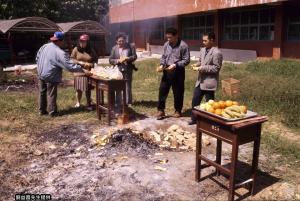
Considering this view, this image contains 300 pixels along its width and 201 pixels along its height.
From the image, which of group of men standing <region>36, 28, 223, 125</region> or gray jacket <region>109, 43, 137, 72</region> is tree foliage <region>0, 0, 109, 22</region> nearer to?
group of men standing <region>36, 28, 223, 125</region>

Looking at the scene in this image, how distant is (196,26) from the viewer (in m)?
23.4

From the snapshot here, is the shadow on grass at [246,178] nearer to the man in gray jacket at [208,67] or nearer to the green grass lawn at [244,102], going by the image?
the green grass lawn at [244,102]

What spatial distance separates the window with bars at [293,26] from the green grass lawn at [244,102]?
8.25 feet

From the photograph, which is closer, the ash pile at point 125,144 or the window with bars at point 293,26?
the ash pile at point 125,144

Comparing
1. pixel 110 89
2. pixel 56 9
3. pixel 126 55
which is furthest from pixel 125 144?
pixel 56 9

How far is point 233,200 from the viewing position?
421cm

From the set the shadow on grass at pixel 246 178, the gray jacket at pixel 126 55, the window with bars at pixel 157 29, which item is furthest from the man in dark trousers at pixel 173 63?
the window with bars at pixel 157 29

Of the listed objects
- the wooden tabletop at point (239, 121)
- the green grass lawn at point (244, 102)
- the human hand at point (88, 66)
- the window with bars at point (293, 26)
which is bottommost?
the green grass lawn at point (244, 102)

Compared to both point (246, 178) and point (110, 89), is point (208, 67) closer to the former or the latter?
point (110, 89)

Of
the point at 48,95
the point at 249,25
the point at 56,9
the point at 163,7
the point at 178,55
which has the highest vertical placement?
the point at 56,9

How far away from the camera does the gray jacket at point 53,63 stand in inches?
303

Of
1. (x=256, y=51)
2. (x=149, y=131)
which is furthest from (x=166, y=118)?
(x=256, y=51)

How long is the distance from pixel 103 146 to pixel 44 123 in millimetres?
2330

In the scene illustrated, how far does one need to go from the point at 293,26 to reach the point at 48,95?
41.3ft
